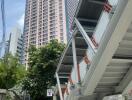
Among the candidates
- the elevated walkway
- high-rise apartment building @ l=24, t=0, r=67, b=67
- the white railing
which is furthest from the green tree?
high-rise apartment building @ l=24, t=0, r=67, b=67

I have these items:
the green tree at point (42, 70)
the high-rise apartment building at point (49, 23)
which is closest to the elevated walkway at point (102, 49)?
the green tree at point (42, 70)

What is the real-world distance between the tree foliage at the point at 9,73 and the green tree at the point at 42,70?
208cm

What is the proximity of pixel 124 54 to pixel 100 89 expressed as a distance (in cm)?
172

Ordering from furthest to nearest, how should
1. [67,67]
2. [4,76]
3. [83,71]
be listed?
1. [4,76]
2. [67,67]
3. [83,71]

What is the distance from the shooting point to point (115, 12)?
16.9ft

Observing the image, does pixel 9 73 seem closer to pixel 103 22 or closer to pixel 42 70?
pixel 42 70

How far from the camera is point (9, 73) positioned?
20.2 meters

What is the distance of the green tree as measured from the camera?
1753 centimetres

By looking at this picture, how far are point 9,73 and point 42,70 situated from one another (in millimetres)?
3538

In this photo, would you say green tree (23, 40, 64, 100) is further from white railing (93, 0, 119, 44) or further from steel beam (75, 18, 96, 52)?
white railing (93, 0, 119, 44)

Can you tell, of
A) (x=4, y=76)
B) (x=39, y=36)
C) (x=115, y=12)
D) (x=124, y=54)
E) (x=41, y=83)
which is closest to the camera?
(x=115, y=12)

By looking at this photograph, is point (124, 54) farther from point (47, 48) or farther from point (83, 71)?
point (47, 48)

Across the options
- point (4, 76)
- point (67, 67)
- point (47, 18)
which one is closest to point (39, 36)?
point (47, 18)

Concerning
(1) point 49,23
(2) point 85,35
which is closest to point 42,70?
(2) point 85,35
